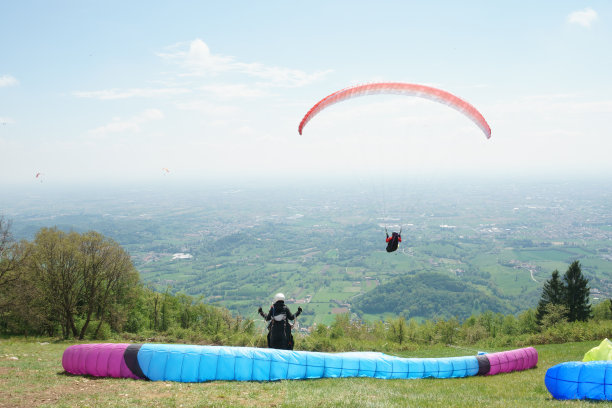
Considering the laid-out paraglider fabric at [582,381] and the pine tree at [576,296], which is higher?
the laid-out paraglider fabric at [582,381]

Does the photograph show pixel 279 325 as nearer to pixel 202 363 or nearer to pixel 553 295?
pixel 202 363

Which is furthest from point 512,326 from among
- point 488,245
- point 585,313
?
point 488,245

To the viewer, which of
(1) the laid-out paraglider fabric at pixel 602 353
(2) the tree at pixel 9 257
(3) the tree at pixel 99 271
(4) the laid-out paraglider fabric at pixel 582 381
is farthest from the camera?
(3) the tree at pixel 99 271

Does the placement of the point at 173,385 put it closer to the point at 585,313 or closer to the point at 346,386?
the point at 346,386

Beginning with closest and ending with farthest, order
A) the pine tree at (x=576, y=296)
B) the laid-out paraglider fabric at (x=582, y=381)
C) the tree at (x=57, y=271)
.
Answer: the laid-out paraglider fabric at (x=582, y=381) → the tree at (x=57, y=271) → the pine tree at (x=576, y=296)

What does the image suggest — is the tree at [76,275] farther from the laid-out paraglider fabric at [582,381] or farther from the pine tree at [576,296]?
the pine tree at [576,296]

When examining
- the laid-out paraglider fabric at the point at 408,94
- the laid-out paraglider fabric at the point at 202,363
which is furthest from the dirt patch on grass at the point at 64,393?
the laid-out paraglider fabric at the point at 408,94

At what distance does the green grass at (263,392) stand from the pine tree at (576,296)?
3030 centimetres

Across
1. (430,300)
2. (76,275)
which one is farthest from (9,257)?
(430,300)

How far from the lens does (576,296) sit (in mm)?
33188

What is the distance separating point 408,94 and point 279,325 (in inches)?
448

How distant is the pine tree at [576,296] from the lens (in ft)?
108

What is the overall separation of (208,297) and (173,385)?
87.5m

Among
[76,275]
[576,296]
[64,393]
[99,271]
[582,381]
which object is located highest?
[582,381]
